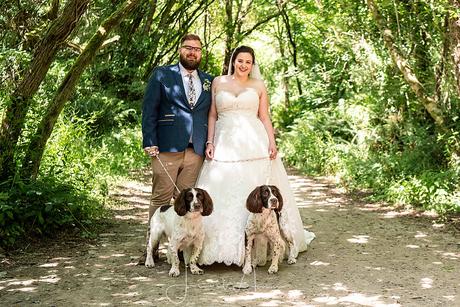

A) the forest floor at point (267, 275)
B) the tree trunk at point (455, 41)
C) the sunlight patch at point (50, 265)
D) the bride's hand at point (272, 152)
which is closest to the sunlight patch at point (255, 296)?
the forest floor at point (267, 275)

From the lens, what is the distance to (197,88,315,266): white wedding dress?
5805mm

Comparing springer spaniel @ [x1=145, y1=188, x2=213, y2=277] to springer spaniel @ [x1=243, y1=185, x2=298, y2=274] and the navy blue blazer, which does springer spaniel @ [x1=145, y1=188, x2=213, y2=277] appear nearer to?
springer spaniel @ [x1=243, y1=185, x2=298, y2=274]

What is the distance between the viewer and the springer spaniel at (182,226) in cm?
522

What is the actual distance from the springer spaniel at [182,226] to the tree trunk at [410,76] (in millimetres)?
5391

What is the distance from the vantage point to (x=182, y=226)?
5363mm

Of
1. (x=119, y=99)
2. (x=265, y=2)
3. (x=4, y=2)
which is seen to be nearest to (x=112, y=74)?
(x=119, y=99)

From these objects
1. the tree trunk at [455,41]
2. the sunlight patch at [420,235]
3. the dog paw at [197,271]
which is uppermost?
the tree trunk at [455,41]

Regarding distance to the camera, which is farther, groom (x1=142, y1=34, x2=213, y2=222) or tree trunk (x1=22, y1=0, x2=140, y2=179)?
tree trunk (x1=22, y1=0, x2=140, y2=179)

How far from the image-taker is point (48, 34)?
629 cm

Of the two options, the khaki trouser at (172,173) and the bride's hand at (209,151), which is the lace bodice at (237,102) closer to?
the bride's hand at (209,151)

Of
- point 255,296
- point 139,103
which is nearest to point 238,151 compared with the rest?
point 255,296

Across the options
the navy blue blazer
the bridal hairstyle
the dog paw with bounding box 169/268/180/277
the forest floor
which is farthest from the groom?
the forest floor

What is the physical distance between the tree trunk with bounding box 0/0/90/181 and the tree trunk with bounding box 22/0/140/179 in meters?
Result: 0.21

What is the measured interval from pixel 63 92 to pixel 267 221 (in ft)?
10.0
